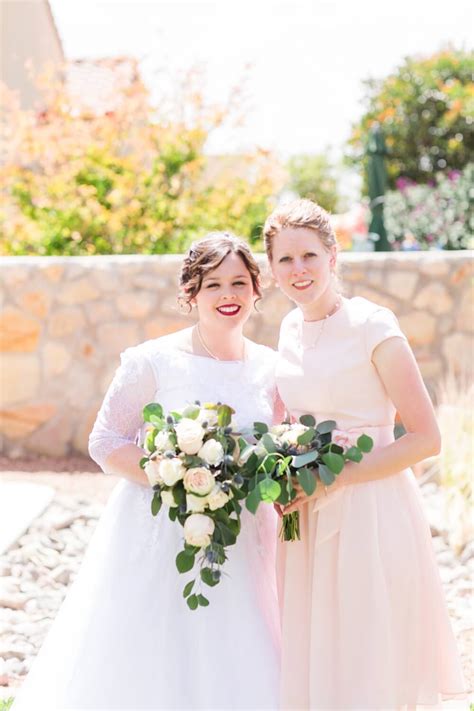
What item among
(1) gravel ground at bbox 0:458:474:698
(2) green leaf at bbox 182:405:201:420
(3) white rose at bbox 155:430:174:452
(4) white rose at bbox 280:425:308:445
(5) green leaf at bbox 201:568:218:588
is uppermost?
(2) green leaf at bbox 182:405:201:420

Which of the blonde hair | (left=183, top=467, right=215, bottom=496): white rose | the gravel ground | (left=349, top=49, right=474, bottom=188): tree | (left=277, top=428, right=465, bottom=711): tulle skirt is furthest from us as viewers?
(left=349, top=49, right=474, bottom=188): tree

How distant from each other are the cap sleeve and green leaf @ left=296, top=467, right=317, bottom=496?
0.42 meters

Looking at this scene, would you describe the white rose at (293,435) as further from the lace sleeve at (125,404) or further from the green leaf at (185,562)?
the lace sleeve at (125,404)

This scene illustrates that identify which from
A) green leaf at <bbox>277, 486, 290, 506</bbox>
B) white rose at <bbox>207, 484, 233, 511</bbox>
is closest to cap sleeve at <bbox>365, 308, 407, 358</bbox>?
green leaf at <bbox>277, 486, 290, 506</bbox>

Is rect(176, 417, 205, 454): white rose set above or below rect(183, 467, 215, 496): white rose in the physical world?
above

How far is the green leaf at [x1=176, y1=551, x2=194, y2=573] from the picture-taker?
2.64 m

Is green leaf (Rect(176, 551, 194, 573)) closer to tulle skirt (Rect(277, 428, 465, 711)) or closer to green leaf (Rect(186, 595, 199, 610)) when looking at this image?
green leaf (Rect(186, 595, 199, 610))

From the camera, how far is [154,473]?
2.62 m

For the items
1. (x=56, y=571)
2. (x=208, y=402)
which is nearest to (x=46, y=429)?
(x=56, y=571)

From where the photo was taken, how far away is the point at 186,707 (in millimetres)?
2768

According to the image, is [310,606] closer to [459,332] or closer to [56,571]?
[56,571]

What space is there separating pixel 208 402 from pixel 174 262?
475cm

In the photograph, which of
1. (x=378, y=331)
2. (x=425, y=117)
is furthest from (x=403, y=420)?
(x=425, y=117)

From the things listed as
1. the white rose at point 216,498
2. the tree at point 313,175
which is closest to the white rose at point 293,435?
the white rose at point 216,498
